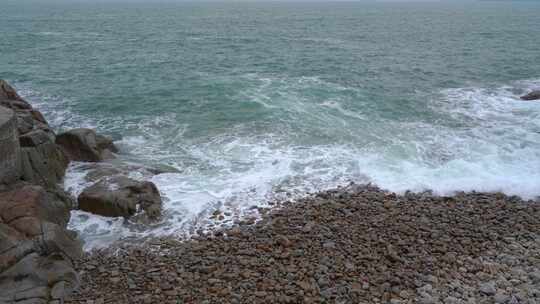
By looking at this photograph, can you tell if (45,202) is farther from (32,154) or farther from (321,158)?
(321,158)

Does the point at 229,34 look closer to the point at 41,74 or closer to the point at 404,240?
the point at 41,74

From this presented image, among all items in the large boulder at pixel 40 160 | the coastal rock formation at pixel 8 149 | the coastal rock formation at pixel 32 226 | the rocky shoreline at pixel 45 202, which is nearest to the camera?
the coastal rock formation at pixel 32 226

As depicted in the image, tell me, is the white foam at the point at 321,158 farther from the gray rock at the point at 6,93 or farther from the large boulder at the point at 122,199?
the gray rock at the point at 6,93

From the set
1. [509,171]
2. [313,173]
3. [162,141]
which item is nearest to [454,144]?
[509,171]

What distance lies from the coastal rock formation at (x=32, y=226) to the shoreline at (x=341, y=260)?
0.64m

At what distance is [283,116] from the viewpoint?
24.4 meters

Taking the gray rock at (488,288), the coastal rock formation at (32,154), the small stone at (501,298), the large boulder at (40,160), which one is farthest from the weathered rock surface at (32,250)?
the small stone at (501,298)

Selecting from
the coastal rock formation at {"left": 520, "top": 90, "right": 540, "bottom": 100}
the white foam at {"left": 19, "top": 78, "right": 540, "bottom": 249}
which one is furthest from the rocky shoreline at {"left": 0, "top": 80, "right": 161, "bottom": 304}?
the coastal rock formation at {"left": 520, "top": 90, "right": 540, "bottom": 100}

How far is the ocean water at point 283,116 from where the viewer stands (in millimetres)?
15992

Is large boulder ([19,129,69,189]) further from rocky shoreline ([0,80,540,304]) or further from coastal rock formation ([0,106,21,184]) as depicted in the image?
coastal rock formation ([0,106,21,184])

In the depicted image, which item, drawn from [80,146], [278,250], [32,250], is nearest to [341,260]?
[278,250]

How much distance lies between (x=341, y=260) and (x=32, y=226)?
8130mm

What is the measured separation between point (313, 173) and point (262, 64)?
25.2m

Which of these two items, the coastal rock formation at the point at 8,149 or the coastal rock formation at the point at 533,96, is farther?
the coastal rock formation at the point at 533,96
